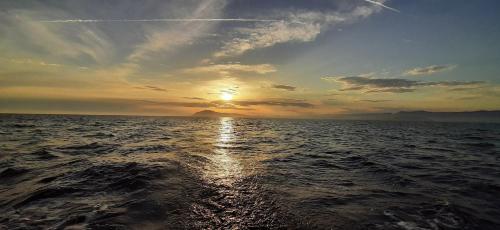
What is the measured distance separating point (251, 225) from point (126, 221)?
9.69 feet

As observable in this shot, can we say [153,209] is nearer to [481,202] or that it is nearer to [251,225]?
[251,225]

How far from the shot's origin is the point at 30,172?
11.9m

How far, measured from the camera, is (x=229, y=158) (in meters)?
16.2

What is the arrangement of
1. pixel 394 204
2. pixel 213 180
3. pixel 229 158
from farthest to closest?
pixel 229 158 → pixel 213 180 → pixel 394 204

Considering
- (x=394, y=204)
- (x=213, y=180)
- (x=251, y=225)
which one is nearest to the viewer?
(x=251, y=225)

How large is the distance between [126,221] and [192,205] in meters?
1.82

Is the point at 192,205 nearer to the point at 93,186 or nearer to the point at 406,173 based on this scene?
the point at 93,186

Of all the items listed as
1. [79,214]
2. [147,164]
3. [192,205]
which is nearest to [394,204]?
[192,205]

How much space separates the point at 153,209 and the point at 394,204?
6.98 m

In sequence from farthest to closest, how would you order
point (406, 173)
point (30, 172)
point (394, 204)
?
point (406, 173), point (30, 172), point (394, 204)

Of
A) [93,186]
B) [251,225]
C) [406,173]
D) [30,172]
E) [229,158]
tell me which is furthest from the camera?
[229,158]

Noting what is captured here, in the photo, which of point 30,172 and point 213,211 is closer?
point 213,211

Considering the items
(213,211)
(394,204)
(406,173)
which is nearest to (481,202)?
(394,204)

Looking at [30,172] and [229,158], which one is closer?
[30,172]
